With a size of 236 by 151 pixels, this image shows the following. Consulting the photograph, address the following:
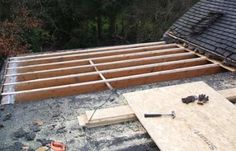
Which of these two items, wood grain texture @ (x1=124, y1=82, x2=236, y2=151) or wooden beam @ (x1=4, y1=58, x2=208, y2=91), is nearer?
wood grain texture @ (x1=124, y1=82, x2=236, y2=151)

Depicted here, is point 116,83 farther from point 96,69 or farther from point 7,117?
point 7,117

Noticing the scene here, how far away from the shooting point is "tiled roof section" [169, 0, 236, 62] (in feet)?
18.6

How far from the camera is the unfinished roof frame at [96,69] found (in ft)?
15.3

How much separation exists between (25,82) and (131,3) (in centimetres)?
812

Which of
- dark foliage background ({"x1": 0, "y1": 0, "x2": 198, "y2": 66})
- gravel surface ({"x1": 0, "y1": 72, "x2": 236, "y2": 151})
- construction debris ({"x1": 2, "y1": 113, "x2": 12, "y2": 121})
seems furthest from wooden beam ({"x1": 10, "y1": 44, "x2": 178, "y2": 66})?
dark foliage background ({"x1": 0, "y1": 0, "x2": 198, "y2": 66})

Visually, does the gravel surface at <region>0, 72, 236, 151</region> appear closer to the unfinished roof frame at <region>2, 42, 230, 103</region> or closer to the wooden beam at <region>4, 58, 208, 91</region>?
the unfinished roof frame at <region>2, 42, 230, 103</region>

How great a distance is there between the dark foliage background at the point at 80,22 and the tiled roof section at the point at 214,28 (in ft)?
15.4

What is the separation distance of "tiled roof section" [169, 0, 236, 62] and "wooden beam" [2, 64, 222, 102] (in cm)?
58

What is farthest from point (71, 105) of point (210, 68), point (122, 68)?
point (210, 68)

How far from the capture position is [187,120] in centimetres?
349

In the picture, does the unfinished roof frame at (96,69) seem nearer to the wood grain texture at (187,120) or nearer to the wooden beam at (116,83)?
the wooden beam at (116,83)

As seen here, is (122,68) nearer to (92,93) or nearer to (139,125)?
(92,93)

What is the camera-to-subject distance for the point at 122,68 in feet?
17.5

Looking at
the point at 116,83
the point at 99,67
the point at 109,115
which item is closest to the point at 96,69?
the point at 99,67
